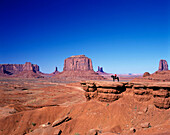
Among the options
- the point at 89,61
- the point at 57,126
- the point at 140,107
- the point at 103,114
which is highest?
the point at 89,61

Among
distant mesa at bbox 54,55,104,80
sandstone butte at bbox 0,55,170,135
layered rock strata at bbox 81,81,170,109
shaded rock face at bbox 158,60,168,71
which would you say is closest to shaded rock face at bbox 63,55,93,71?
distant mesa at bbox 54,55,104,80

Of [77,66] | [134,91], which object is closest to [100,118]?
[134,91]

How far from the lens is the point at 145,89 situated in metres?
11.7

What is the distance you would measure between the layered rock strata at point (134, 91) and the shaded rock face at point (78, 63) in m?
123

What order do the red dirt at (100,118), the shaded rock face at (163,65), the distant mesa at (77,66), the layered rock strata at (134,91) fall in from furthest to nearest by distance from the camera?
the shaded rock face at (163,65) → the distant mesa at (77,66) → the layered rock strata at (134,91) → the red dirt at (100,118)

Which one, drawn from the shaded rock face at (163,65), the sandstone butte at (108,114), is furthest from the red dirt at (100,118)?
the shaded rock face at (163,65)

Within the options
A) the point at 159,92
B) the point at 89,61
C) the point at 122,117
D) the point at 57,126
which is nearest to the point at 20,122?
the point at 57,126

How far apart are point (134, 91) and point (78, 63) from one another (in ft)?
430

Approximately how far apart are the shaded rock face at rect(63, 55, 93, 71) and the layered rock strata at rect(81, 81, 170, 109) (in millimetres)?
122881

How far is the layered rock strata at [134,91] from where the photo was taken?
Result: 34.8ft

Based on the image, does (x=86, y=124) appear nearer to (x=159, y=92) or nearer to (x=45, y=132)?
(x=45, y=132)

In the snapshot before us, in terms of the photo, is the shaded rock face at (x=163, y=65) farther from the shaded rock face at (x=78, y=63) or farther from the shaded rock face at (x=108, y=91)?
the shaded rock face at (x=108, y=91)

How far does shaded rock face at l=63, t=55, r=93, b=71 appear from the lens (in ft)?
457

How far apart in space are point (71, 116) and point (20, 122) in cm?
557
